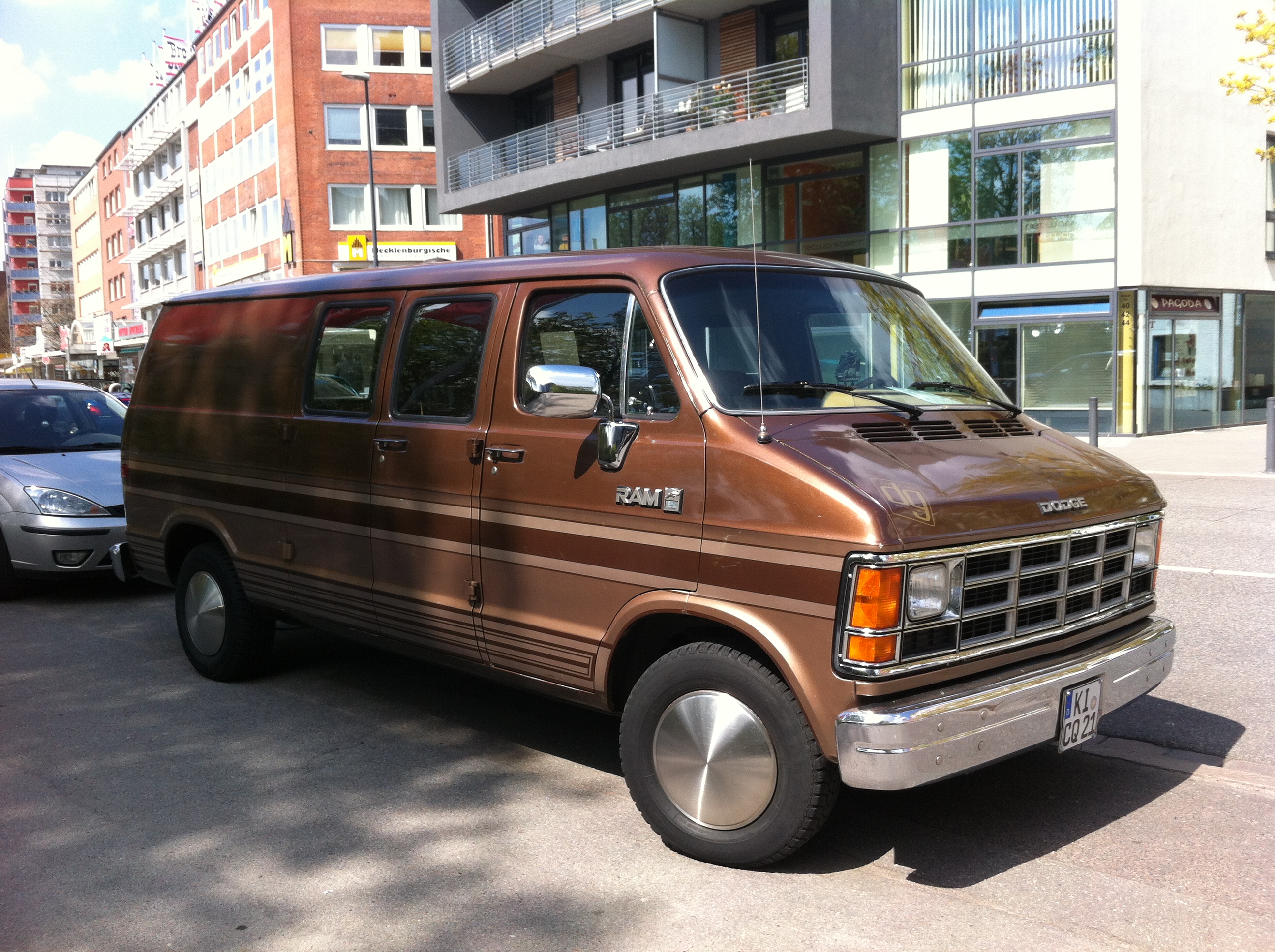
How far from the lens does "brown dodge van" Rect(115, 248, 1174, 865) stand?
364 centimetres

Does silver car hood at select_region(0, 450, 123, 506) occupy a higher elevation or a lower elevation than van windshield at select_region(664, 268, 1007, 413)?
lower

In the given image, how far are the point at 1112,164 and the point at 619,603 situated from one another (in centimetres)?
2054

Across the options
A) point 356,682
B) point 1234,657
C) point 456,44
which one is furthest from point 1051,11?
point 356,682

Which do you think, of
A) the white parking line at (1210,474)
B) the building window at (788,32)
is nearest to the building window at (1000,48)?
the building window at (788,32)

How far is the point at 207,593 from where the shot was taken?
6516 millimetres

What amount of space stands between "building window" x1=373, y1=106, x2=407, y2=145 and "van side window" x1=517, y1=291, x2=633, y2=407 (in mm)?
43920

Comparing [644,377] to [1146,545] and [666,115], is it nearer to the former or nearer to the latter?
[1146,545]

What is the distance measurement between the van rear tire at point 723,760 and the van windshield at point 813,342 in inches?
37.5

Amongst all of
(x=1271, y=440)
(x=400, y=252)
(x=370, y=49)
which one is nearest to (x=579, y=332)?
(x=1271, y=440)

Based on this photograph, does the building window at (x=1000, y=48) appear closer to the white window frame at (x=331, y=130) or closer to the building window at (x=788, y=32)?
the building window at (x=788, y=32)

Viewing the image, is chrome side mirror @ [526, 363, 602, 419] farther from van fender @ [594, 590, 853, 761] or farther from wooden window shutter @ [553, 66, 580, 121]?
wooden window shutter @ [553, 66, 580, 121]

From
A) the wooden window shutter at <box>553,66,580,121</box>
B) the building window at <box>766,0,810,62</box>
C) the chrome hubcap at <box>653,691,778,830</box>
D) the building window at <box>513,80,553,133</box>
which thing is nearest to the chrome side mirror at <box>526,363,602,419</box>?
the chrome hubcap at <box>653,691,778,830</box>

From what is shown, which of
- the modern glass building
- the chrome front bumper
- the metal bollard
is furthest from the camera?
the modern glass building

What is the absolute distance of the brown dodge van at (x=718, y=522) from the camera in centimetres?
364
